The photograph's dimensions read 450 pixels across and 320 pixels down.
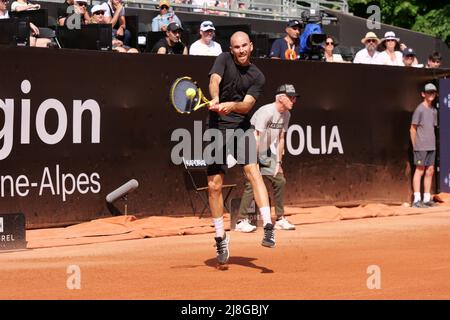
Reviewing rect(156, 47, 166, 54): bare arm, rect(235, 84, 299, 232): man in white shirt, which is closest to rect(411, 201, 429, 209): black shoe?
rect(235, 84, 299, 232): man in white shirt

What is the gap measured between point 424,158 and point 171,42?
18.2 ft

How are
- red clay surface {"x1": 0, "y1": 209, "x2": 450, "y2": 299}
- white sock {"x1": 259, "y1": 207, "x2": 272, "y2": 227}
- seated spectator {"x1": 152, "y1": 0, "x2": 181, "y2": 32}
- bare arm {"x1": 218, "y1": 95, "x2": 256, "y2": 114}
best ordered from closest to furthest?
red clay surface {"x1": 0, "y1": 209, "x2": 450, "y2": 299}
bare arm {"x1": 218, "y1": 95, "x2": 256, "y2": 114}
white sock {"x1": 259, "y1": 207, "x2": 272, "y2": 227}
seated spectator {"x1": 152, "y1": 0, "x2": 181, "y2": 32}

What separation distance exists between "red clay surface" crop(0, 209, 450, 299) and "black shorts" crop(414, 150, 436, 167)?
4017mm

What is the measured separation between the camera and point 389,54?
20031 millimetres

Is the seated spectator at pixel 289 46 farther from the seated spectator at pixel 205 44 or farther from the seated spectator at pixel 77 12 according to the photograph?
Result: the seated spectator at pixel 77 12

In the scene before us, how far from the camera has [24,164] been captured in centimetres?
1383

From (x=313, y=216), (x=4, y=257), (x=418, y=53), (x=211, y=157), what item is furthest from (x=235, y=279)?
(x=418, y=53)

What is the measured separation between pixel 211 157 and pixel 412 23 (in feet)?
76.6

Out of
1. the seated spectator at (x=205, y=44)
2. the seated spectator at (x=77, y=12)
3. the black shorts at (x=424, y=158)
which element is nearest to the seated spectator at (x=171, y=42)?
the seated spectator at (x=205, y=44)

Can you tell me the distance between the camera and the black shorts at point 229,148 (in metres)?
10.8

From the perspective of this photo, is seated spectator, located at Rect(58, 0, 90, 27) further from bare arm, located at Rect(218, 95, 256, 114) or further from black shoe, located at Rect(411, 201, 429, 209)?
black shoe, located at Rect(411, 201, 429, 209)

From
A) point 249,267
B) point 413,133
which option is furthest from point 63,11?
point 249,267

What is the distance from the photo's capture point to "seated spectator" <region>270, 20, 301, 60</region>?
60.1 feet

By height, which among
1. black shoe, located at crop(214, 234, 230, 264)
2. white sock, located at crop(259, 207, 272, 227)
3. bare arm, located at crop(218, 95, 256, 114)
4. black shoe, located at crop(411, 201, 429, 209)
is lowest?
black shoe, located at crop(411, 201, 429, 209)
